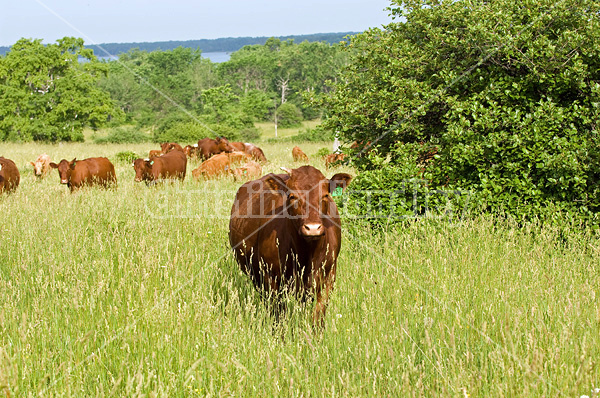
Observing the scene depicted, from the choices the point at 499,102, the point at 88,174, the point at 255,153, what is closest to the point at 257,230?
the point at 499,102

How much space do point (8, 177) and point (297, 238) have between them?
38.4 ft

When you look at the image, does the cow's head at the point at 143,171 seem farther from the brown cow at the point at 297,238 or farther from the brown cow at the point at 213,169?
the brown cow at the point at 297,238

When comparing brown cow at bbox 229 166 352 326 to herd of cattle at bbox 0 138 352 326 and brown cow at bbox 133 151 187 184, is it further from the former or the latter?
brown cow at bbox 133 151 187 184

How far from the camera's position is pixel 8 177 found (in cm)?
1333

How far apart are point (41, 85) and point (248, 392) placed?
4588 centimetres

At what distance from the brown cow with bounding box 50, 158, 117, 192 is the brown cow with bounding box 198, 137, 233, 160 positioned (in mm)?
7931

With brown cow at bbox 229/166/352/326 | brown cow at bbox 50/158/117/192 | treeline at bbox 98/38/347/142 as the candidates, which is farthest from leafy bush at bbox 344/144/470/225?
treeline at bbox 98/38/347/142

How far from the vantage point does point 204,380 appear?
323cm

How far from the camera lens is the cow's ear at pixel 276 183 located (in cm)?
488

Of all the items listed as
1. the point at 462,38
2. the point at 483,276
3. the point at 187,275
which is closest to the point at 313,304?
the point at 187,275

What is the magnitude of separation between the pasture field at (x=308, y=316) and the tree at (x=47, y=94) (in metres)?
38.5

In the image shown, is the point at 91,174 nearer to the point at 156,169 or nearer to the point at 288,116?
the point at 156,169

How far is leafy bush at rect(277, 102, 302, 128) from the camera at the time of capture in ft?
245

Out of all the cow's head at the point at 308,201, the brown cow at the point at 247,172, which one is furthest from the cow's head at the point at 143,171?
the cow's head at the point at 308,201
